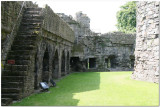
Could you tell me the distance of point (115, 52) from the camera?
23.6m

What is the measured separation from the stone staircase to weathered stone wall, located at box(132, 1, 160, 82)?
645cm

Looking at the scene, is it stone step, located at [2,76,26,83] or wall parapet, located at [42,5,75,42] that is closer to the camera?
stone step, located at [2,76,26,83]

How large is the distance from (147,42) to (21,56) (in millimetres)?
7677

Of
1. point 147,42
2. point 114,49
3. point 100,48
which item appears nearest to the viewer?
point 147,42

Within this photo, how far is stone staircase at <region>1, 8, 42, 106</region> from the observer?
→ 7363mm

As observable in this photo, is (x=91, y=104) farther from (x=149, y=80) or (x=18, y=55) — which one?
(x=149, y=80)

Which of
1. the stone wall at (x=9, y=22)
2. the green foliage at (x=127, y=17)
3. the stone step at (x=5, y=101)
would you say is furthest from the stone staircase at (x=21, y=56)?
the green foliage at (x=127, y=17)

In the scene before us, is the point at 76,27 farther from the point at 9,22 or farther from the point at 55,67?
the point at 9,22

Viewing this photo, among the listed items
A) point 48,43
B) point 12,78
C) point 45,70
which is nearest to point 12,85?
point 12,78

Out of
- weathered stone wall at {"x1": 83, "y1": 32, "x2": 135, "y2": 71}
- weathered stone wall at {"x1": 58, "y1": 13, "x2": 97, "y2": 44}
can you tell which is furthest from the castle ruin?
weathered stone wall at {"x1": 83, "y1": 32, "x2": 135, "y2": 71}

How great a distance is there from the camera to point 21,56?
841 centimetres

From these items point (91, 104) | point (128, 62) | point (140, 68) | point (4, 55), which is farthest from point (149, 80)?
point (128, 62)

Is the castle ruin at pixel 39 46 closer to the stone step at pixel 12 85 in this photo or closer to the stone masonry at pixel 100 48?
the stone step at pixel 12 85

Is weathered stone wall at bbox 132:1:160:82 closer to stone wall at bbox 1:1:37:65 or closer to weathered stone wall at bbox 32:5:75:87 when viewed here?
weathered stone wall at bbox 32:5:75:87
